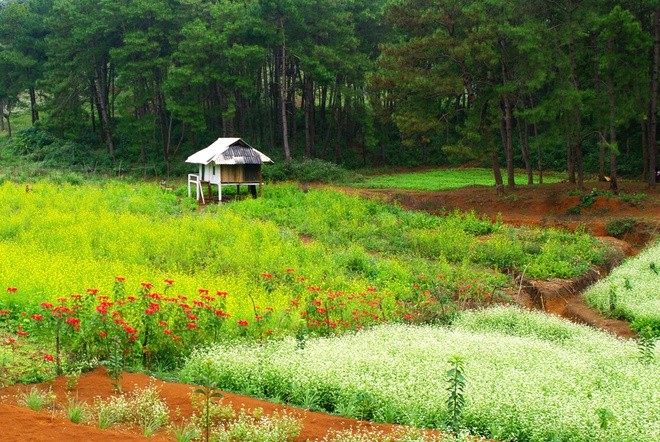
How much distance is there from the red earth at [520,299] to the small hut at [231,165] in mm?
5528

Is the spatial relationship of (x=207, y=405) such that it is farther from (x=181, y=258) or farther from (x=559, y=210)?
(x=559, y=210)

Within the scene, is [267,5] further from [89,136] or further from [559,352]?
[559,352]

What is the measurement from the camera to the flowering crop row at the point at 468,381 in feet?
24.8

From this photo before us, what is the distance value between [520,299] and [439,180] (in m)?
25.2

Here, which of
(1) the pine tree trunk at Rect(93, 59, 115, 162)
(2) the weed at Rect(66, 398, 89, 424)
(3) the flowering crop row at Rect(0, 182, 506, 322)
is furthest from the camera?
(1) the pine tree trunk at Rect(93, 59, 115, 162)

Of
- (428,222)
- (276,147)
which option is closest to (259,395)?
(428,222)

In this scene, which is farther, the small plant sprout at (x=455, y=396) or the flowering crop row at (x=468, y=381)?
the flowering crop row at (x=468, y=381)

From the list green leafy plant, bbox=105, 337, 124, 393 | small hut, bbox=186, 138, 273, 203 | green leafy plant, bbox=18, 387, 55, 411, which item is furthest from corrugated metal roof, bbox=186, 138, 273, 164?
green leafy plant, bbox=18, 387, 55, 411

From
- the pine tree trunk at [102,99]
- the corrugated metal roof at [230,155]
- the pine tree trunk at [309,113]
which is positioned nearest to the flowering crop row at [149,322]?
the corrugated metal roof at [230,155]

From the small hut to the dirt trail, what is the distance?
5482 mm

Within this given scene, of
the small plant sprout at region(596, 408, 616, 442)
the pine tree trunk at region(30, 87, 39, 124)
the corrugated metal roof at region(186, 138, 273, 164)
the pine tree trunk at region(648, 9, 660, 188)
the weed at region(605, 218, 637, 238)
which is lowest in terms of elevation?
the small plant sprout at region(596, 408, 616, 442)

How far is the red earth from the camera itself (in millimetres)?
6238

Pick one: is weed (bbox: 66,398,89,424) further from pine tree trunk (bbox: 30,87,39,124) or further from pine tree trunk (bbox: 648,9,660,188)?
pine tree trunk (bbox: 30,87,39,124)

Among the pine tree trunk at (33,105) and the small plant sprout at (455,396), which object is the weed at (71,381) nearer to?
the small plant sprout at (455,396)
